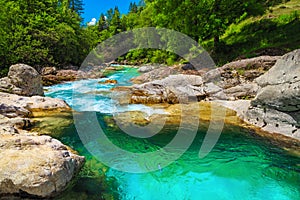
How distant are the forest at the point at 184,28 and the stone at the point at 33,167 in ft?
51.0

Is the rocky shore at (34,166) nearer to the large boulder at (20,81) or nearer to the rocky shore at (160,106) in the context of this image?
the rocky shore at (160,106)

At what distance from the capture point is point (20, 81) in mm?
12367

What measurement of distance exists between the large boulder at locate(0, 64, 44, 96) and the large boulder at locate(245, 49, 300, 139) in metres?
11.4

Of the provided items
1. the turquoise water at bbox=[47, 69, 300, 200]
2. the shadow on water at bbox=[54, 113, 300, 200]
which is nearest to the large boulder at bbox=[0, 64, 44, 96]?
the turquoise water at bbox=[47, 69, 300, 200]

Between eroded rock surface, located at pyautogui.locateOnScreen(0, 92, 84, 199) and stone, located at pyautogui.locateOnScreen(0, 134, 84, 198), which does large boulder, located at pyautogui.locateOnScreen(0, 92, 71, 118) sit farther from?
stone, located at pyautogui.locateOnScreen(0, 134, 84, 198)

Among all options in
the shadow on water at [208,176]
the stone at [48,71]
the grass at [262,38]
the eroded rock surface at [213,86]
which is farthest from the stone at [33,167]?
the stone at [48,71]

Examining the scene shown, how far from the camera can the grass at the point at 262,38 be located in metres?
16.5

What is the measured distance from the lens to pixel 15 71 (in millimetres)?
12359

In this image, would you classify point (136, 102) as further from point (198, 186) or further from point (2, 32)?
point (2, 32)

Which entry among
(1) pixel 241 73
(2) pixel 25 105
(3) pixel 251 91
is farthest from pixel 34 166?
(1) pixel 241 73

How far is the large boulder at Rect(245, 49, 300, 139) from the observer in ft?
23.9

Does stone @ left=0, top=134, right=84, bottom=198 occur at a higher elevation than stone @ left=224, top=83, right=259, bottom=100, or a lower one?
lower

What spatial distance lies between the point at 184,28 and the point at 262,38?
6656mm

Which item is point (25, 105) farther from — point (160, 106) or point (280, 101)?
point (280, 101)
